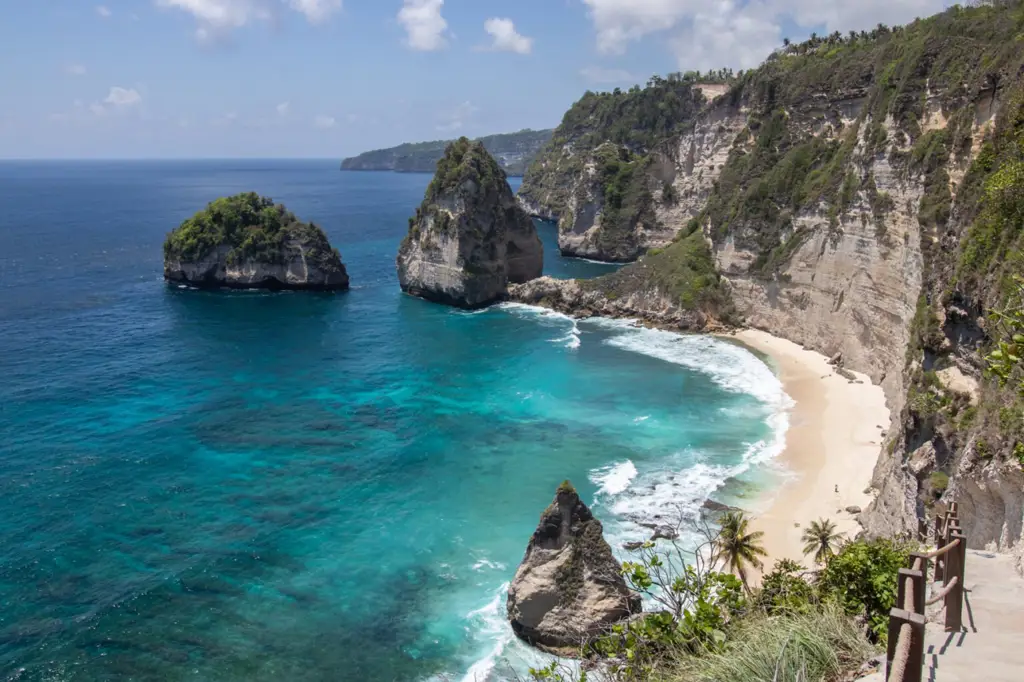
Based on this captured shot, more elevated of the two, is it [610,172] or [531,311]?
[610,172]

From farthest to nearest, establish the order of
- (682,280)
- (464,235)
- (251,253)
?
(251,253), (464,235), (682,280)

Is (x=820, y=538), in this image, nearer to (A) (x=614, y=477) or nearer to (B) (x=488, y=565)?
(A) (x=614, y=477)

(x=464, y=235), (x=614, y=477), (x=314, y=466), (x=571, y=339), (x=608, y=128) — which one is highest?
(x=608, y=128)

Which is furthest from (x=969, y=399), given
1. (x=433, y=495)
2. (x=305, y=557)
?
(x=305, y=557)

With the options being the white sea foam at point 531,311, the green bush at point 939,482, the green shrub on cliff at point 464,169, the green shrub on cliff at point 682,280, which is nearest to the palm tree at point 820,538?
the green bush at point 939,482

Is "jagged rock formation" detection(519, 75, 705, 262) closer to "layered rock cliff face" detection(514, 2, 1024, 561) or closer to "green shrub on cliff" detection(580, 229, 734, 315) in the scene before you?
"layered rock cliff face" detection(514, 2, 1024, 561)

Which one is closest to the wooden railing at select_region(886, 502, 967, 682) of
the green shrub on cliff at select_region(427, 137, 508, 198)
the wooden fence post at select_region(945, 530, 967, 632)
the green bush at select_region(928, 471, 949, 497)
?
the wooden fence post at select_region(945, 530, 967, 632)

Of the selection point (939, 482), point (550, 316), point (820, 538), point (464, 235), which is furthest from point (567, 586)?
point (464, 235)
